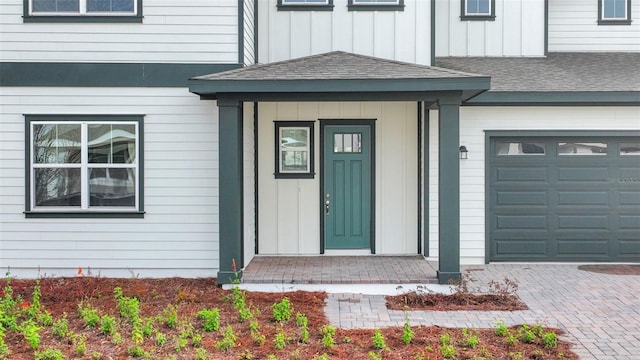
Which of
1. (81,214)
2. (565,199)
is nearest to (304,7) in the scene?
(81,214)

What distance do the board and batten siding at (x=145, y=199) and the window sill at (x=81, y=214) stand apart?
63 mm

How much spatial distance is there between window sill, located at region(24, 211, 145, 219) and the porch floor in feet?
6.30

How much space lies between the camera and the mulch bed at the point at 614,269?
8797 millimetres

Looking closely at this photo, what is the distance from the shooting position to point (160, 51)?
26.8 ft

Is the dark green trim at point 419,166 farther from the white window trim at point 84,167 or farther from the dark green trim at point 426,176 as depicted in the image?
the white window trim at point 84,167

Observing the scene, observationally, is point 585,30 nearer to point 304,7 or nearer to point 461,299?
point 304,7

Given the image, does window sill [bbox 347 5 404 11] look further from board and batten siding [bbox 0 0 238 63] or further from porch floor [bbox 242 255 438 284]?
porch floor [bbox 242 255 438 284]

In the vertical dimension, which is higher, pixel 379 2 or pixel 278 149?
pixel 379 2

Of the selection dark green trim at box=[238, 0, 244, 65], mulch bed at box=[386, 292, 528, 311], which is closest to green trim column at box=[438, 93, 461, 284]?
mulch bed at box=[386, 292, 528, 311]

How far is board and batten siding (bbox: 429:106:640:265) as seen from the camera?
30.4ft

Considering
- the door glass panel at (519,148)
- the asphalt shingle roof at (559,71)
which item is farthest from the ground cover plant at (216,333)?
the asphalt shingle roof at (559,71)

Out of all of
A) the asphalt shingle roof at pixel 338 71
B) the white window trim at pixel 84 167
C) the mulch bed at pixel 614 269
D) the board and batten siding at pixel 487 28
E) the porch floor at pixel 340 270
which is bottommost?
the mulch bed at pixel 614 269

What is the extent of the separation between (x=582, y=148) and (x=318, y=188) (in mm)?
4611

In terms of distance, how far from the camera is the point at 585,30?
10852 mm
